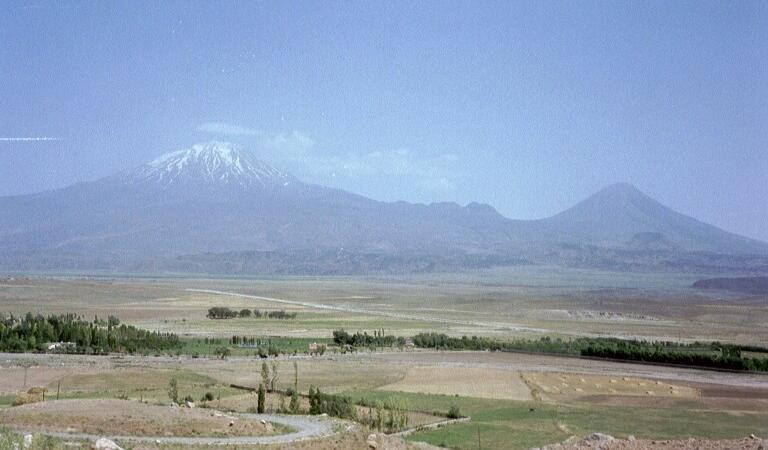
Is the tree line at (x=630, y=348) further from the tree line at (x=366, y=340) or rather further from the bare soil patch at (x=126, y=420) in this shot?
the bare soil patch at (x=126, y=420)

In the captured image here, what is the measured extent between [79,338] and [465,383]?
29.8 meters

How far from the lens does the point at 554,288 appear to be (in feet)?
542

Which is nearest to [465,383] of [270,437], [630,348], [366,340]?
[630,348]

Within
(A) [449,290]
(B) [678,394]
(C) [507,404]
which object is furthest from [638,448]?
(A) [449,290]

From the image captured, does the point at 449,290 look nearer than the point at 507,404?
No

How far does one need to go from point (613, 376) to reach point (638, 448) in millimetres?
30204

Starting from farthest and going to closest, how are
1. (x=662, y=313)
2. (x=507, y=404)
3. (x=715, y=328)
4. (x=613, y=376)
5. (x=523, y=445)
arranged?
1. (x=662, y=313)
2. (x=715, y=328)
3. (x=613, y=376)
4. (x=507, y=404)
5. (x=523, y=445)

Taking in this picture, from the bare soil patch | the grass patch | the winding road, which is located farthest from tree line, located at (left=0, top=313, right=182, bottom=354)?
the bare soil patch

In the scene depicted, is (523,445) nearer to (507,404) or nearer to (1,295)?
(507,404)

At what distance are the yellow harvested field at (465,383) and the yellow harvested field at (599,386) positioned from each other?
1.16 meters

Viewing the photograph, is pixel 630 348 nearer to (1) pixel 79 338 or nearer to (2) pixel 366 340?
(2) pixel 366 340

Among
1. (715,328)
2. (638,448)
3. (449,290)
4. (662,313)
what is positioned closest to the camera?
(638,448)

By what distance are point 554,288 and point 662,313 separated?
5810 cm

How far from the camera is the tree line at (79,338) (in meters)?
61.9
